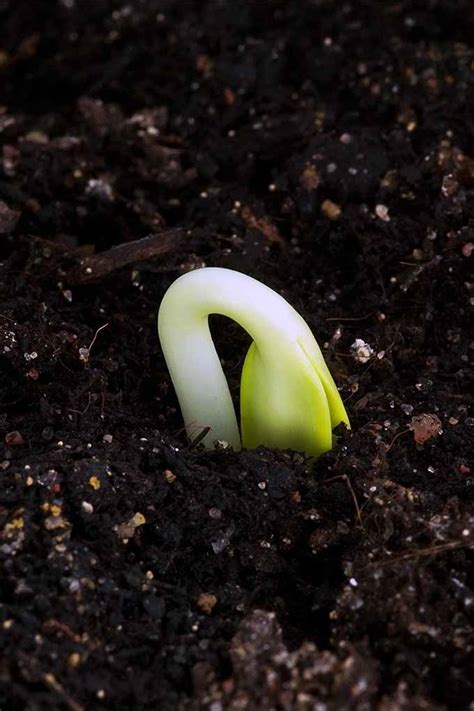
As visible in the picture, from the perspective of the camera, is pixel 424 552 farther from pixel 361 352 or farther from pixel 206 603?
pixel 361 352

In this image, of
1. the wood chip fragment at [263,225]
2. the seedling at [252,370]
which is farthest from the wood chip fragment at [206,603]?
the wood chip fragment at [263,225]

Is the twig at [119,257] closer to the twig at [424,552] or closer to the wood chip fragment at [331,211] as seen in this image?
the wood chip fragment at [331,211]

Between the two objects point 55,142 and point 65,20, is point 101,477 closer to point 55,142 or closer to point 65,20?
point 55,142

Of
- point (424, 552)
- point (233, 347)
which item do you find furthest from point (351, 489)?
point (233, 347)

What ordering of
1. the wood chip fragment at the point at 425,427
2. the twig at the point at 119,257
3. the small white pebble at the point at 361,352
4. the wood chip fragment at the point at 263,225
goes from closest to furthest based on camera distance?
the wood chip fragment at the point at 425,427 < the small white pebble at the point at 361,352 < the twig at the point at 119,257 < the wood chip fragment at the point at 263,225

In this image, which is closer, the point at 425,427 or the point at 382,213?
the point at 425,427

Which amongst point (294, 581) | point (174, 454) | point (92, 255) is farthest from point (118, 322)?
point (294, 581)

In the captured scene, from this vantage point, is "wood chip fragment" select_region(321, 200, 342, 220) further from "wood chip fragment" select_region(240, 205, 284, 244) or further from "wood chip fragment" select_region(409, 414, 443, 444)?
"wood chip fragment" select_region(409, 414, 443, 444)
